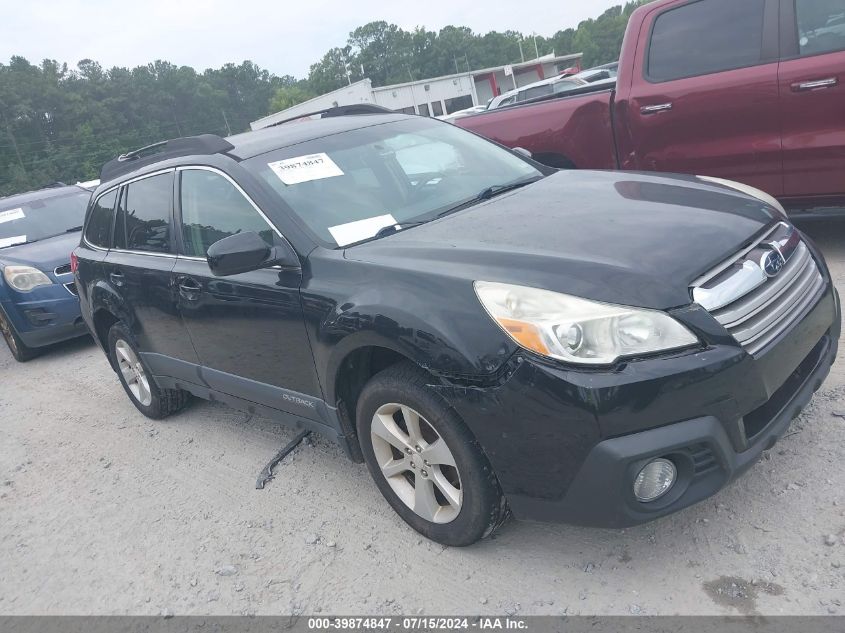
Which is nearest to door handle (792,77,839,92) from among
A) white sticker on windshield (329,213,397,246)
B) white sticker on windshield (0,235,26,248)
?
white sticker on windshield (329,213,397,246)

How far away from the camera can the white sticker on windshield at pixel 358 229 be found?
3125 mm

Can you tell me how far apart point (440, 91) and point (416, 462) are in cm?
6869

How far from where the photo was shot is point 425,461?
2777 millimetres

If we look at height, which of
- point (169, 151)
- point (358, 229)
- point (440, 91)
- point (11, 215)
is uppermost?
→ point (169, 151)

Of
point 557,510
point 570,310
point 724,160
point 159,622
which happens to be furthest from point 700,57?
point 159,622

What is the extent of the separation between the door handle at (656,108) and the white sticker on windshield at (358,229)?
2999mm

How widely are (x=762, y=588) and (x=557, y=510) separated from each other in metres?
0.71

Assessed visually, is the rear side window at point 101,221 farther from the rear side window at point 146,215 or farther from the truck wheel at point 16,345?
the truck wheel at point 16,345

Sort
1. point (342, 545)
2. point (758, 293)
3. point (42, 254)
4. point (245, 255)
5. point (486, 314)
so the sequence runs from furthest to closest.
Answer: point (42, 254) < point (342, 545) < point (245, 255) < point (758, 293) < point (486, 314)

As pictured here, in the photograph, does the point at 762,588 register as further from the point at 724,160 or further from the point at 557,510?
the point at 724,160

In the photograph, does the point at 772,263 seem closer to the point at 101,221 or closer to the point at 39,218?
the point at 101,221

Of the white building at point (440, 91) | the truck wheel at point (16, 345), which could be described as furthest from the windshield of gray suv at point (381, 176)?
the white building at point (440, 91)

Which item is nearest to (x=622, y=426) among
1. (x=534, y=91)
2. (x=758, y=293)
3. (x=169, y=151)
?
(x=758, y=293)

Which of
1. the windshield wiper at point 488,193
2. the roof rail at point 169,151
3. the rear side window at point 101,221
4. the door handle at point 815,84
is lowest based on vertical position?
the door handle at point 815,84
